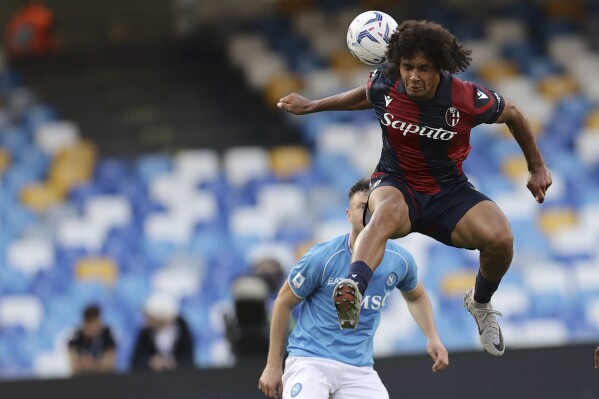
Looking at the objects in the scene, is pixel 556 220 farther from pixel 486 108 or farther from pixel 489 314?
pixel 486 108

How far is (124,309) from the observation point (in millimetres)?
11422

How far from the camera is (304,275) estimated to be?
20.1ft

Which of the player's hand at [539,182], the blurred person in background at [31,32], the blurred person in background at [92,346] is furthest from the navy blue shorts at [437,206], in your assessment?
the blurred person in background at [31,32]

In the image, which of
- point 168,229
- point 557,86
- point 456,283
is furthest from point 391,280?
point 557,86

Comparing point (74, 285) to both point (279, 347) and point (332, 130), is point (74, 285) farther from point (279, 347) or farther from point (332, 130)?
point (279, 347)

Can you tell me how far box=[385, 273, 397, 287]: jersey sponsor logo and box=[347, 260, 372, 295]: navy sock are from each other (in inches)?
31.7

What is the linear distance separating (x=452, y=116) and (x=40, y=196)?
856 centimetres

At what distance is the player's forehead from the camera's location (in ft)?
18.0

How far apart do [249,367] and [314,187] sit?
574cm

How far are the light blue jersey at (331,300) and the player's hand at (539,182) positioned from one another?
0.85 metres

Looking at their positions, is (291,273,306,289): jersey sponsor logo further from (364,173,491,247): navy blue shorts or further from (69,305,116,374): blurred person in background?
(69,305,116,374): blurred person in background

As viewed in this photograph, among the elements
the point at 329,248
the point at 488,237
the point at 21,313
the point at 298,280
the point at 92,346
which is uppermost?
the point at 488,237

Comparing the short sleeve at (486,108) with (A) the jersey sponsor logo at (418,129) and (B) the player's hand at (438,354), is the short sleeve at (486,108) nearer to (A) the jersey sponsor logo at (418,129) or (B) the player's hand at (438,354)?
(A) the jersey sponsor logo at (418,129)

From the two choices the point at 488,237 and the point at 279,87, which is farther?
the point at 279,87
